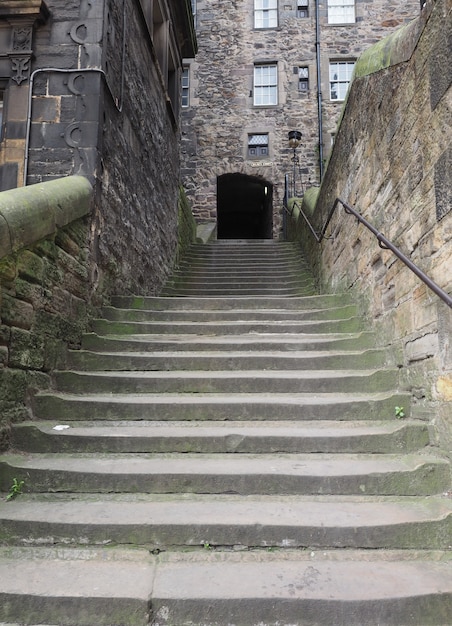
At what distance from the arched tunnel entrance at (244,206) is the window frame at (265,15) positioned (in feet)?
17.0

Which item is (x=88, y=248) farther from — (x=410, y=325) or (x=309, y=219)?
(x=309, y=219)

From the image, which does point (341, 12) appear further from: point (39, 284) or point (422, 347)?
point (39, 284)

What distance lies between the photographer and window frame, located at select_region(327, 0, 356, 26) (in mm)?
15570

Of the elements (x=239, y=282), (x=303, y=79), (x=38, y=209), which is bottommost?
(x=38, y=209)

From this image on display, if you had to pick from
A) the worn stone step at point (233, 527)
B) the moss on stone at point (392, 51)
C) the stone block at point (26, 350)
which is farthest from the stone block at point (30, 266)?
the moss on stone at point (392, 51)

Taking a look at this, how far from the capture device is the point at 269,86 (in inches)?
611

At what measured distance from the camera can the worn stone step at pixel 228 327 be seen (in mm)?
4477

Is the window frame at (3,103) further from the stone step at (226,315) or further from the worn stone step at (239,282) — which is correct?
the worn stone step at (239,282)

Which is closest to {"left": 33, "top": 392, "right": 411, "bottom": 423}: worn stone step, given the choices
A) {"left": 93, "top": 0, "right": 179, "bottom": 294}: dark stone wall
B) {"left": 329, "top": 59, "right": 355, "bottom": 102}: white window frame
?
{"left": 93, "top": 0, "right": 179, "bottom": 294}: dark stone wall

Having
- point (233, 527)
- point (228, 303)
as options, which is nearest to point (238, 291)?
point (228, 303)

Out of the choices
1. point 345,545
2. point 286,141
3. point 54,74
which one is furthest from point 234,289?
point 286,141

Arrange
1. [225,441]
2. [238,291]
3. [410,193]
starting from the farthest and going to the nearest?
[238,291]
[410,193]
[225,441]

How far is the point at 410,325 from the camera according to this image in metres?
3.30

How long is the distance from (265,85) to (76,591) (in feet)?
53.3
